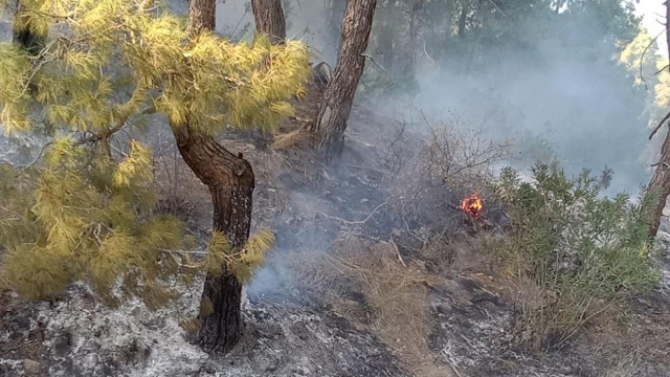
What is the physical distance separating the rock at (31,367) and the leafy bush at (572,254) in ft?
11.2

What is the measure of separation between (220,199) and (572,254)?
2.82 m

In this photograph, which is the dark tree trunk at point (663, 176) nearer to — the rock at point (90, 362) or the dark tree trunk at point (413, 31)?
the rock at point (90, 362)

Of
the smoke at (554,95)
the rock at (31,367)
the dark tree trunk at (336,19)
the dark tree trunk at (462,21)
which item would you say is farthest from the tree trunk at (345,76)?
the dark tree trunk at (462,21)

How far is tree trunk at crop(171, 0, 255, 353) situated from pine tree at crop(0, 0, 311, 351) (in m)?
0.02

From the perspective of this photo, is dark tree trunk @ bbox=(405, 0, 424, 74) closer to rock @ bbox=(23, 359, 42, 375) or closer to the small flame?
the small flame

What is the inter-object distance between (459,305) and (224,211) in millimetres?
2637

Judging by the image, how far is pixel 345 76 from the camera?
6270mm

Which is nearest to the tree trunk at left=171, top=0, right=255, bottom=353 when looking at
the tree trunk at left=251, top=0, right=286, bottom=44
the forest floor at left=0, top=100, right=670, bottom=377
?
the forest floor at left=0, top=100, right=670, bottom=377

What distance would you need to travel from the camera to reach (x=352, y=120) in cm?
907

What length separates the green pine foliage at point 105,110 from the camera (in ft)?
7.20

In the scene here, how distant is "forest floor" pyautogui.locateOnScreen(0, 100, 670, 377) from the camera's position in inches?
132

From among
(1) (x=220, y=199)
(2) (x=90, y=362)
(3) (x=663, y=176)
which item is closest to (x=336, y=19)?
(3) (x=663, y=176)

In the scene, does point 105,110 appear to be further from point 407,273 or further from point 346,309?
point 407,273

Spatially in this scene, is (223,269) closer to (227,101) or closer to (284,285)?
(227,101)
